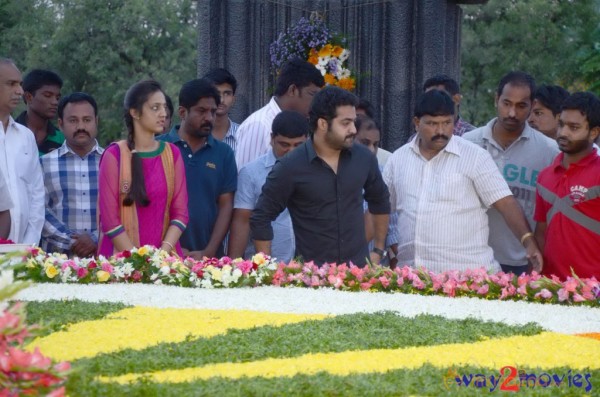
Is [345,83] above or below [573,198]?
above

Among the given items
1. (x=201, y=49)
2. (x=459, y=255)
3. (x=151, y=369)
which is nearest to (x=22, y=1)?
(x=201, y=49)

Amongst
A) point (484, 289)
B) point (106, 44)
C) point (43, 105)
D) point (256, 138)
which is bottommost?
point (484, 289)

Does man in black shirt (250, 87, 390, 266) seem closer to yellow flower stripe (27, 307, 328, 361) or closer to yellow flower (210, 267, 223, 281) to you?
yellow flower (210, 267, 223, 281)

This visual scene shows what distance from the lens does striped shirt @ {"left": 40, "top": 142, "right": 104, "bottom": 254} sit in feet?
24.6

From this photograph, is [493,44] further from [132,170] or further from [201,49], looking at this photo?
[132,170]

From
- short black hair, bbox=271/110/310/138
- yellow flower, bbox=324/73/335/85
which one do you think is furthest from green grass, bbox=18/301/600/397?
yellow flower, bbox=324/73/335/85

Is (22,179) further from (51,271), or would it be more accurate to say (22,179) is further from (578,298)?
(578,298)

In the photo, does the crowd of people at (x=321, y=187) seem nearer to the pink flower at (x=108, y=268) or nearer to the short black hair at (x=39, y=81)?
the pink flower at (x=108, y=268)

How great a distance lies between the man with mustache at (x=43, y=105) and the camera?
27.5ft

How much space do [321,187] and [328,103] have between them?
0.53 m

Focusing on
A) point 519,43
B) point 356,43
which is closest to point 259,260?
point 356,43

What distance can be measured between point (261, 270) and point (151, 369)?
214 centimetres

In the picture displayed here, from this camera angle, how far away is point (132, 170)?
646 centimetres

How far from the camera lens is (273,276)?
6090mm
